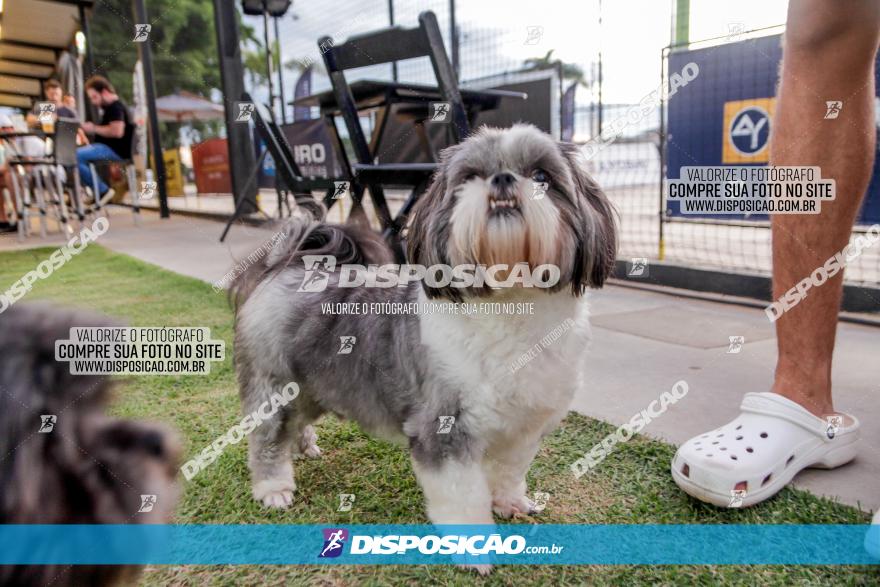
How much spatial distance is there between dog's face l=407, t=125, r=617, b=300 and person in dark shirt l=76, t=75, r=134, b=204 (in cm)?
800

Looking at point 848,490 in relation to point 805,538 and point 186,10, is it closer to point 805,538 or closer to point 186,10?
point 805,538

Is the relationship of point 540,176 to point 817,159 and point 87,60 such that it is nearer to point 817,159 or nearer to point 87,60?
point 817,159

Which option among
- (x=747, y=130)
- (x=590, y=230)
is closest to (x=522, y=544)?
(x=590, y=230)

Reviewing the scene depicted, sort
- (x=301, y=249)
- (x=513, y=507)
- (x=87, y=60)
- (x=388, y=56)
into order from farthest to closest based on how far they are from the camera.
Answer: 1. (x=87, y=60)
2. (x=388, y=56)
3. (x=301, y=249)
4. (x=513, y=507)

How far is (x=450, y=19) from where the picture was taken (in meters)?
5.97

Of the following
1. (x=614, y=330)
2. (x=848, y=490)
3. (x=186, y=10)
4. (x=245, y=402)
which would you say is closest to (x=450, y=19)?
(x=614, y=330)

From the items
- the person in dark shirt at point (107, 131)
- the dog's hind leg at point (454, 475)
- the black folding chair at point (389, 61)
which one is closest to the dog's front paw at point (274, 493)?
the dog's hind leg at point (454, 475)

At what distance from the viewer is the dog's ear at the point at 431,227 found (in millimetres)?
Result: 1629

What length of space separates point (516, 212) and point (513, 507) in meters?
0.97

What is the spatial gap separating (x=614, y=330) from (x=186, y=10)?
3239cm

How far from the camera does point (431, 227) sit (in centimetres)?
165

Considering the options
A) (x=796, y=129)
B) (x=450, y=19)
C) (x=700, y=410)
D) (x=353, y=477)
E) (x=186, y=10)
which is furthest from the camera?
(x=186, y=10)

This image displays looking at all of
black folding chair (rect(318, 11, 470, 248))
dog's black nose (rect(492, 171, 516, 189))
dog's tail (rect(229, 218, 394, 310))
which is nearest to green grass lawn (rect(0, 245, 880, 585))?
dog's tail (rect(229, 218, 394, 310))

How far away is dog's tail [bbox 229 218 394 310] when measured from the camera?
85.6 inches
